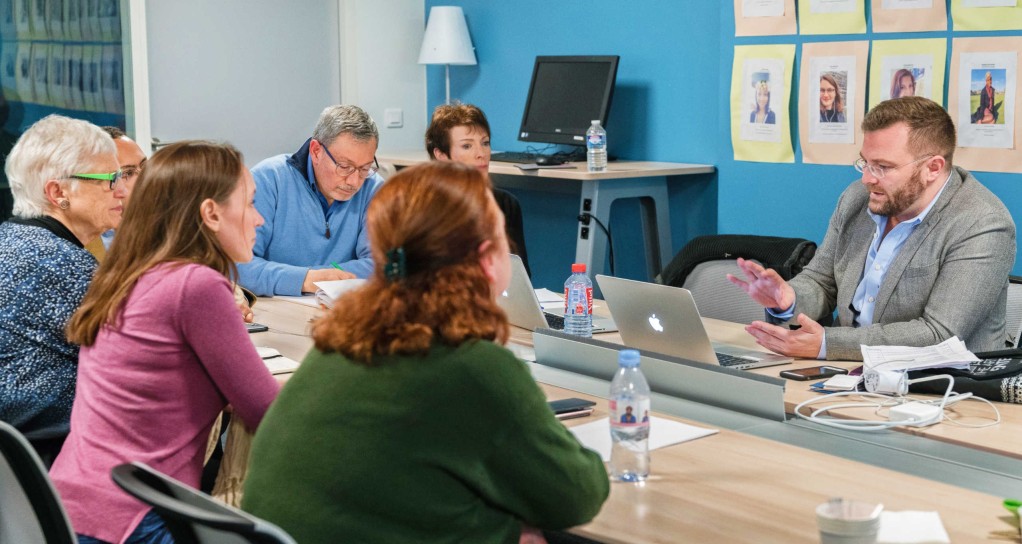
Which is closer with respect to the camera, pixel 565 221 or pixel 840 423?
pixel 840 423

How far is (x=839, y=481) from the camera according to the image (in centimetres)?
175

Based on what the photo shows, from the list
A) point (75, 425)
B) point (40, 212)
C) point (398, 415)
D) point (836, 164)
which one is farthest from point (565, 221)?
point (398, 415)

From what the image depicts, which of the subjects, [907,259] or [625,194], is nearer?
[907,259]

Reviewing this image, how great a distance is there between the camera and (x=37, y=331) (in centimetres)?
212

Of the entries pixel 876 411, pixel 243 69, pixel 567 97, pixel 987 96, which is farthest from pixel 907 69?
pixel 243 69

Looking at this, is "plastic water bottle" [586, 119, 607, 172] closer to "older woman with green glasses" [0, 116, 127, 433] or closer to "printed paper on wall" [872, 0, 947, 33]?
"printed paper on wall" [872, 0, 947, 33]

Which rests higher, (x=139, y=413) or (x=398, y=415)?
(x=398, y=415)

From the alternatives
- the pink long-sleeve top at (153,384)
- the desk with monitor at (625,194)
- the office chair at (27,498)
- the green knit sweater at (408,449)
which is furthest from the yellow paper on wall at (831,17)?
the office chair at (27,498)

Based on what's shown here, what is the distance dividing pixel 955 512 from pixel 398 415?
840mm

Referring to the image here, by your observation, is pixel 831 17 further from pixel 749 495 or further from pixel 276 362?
pixel 749 495

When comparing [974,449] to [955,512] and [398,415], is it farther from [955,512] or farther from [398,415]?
[398,415]

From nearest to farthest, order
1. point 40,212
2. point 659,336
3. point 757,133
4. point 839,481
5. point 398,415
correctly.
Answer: point 398,415, point 839,481, point 40,212, point 659,336, point 757,133

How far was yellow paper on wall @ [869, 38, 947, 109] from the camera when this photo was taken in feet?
12.4

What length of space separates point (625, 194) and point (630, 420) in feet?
9.50
